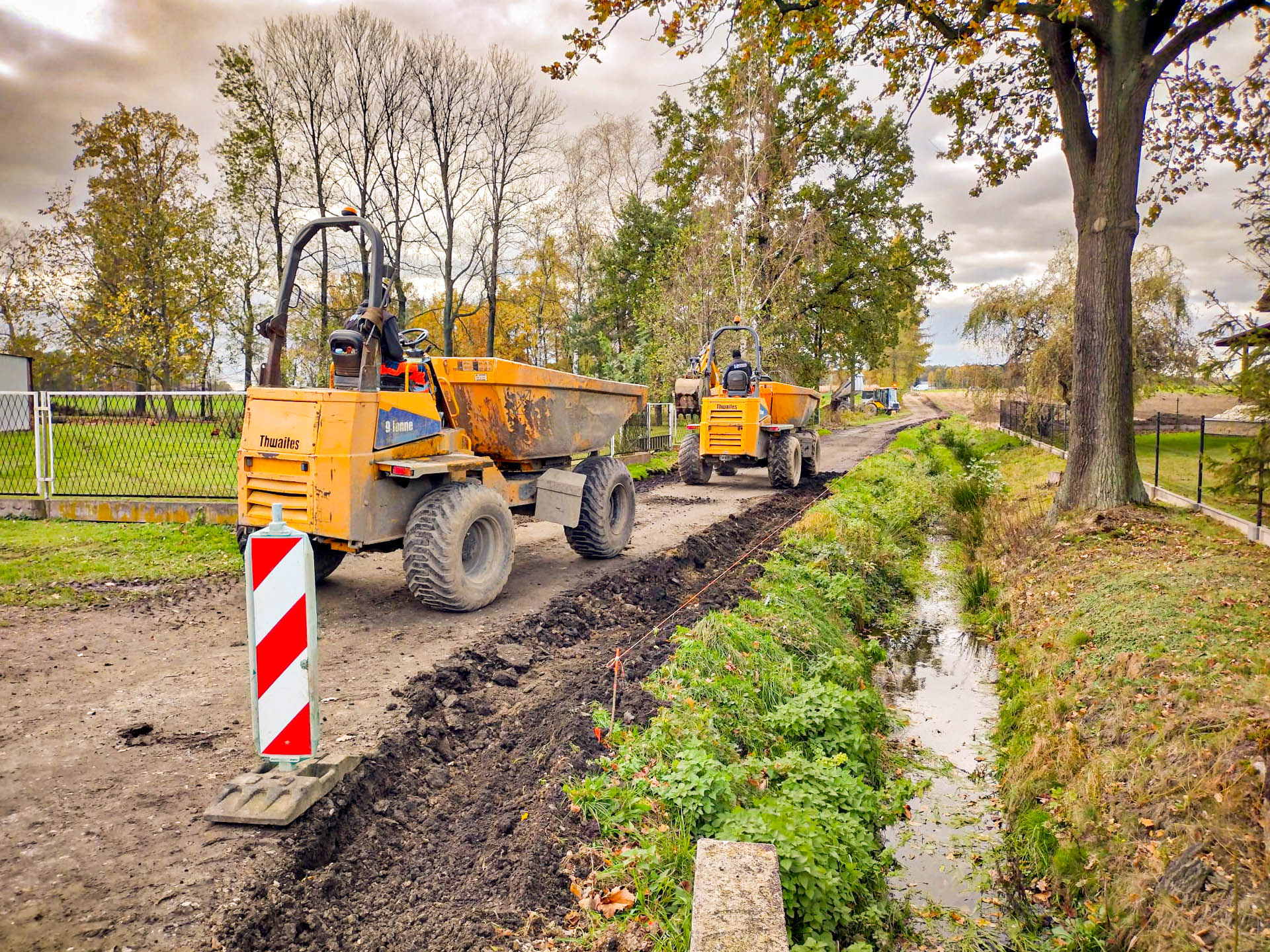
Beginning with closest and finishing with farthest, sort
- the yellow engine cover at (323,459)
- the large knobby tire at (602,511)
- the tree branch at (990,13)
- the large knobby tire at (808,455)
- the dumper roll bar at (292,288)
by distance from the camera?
the yellow engine cover at (323,459) → the dumper roll bar at (292,288) → the large knobby tire at (602,511) → the tree branch at (990,13) → the large knobby tire at (808,455)

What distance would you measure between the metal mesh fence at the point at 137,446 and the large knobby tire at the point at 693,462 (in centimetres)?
800

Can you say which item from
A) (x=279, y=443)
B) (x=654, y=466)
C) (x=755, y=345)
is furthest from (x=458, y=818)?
(x=654, y=466)

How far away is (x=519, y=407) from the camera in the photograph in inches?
281

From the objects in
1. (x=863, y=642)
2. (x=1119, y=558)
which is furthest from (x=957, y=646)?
(x=1119, y=558)

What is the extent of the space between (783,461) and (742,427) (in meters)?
1.23

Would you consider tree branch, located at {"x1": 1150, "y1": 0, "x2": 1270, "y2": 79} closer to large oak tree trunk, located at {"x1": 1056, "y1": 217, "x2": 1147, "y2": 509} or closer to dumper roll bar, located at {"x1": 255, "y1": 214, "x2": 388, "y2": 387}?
large oak tree trunk, located at {"x1": 1056, "y1": 217, "x2": 1147, "y2": 509}

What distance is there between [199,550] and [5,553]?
1.75 meters

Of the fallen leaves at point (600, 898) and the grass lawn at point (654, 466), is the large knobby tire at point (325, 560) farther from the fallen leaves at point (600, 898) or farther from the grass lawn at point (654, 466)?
the grass lawn at point (654, 466)

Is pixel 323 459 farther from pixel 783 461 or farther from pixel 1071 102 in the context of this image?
pixel 783 461

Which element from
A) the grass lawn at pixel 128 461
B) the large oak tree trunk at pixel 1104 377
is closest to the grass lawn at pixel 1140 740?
the large oak tree trunk at pixel 1104 377

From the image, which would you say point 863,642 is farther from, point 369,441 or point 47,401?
point 47,401

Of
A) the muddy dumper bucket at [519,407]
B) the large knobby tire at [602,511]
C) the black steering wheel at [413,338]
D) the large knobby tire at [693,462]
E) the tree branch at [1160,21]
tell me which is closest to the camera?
the black steering wheel at [413,338]

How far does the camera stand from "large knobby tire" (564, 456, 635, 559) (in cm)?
820

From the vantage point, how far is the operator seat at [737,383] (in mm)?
14727
